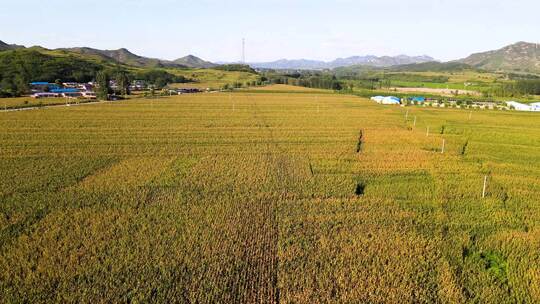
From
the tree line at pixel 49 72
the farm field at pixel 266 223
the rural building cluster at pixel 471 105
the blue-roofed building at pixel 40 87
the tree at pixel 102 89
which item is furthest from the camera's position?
the blue-roofed building at pixel 40 87

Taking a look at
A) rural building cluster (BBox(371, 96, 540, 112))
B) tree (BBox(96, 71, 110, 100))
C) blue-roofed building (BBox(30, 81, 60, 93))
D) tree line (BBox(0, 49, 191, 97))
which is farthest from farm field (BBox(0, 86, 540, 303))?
blue-roofed building (BBox(30, 81, 60, 93))

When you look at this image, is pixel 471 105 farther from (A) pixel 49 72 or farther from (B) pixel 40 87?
(A) pixel 49 72

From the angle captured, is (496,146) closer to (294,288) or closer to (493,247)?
(493,247)

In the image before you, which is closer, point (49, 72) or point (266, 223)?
point (266, 223)

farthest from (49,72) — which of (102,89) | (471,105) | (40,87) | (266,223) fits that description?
(266,223)

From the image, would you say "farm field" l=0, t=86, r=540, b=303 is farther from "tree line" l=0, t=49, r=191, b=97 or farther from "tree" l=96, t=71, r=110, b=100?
"tree line" l=0, t=49, r=191, b=97

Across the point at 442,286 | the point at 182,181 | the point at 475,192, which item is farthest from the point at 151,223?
the point at 475,192

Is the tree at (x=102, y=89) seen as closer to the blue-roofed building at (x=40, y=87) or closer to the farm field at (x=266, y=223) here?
the blue-roofed building at (x=40, y=87)

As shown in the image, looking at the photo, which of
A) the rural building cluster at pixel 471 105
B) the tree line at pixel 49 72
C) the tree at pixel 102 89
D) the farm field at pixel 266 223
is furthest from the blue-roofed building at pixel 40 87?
the farm field at pixel 266 223
